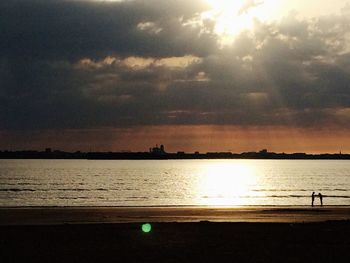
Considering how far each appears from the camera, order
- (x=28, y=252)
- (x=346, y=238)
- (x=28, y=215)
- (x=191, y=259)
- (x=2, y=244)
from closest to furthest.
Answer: (x=191, y=259) → (x=28, y=252) → (x=2, y=244) → (x=346, y=238) → (x=28, y=215)

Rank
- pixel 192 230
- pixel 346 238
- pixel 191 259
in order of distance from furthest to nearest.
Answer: pixel 192 230, pixel 346 238, pixel 191 259

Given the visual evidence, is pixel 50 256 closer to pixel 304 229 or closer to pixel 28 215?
pixel 304 229

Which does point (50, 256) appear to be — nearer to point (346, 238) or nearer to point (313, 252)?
point (313, 252)

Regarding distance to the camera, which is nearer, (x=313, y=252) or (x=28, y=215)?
(x=313, y=252)

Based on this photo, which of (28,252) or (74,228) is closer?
(28,252)

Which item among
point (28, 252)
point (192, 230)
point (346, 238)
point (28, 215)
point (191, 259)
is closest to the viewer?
point (191, 259)

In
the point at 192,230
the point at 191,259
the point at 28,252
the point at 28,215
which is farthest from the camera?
the point at 28,215

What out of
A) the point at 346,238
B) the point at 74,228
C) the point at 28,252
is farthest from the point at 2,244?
the point at 346,238

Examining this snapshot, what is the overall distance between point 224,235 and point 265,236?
2148mm

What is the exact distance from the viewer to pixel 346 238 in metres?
30.9

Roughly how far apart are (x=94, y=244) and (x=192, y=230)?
8295mm

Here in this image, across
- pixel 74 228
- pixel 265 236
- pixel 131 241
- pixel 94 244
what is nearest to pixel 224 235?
pixel 265 236

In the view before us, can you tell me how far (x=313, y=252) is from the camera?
25.8 m

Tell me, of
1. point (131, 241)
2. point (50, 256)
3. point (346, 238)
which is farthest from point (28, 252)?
point (346, 238)
